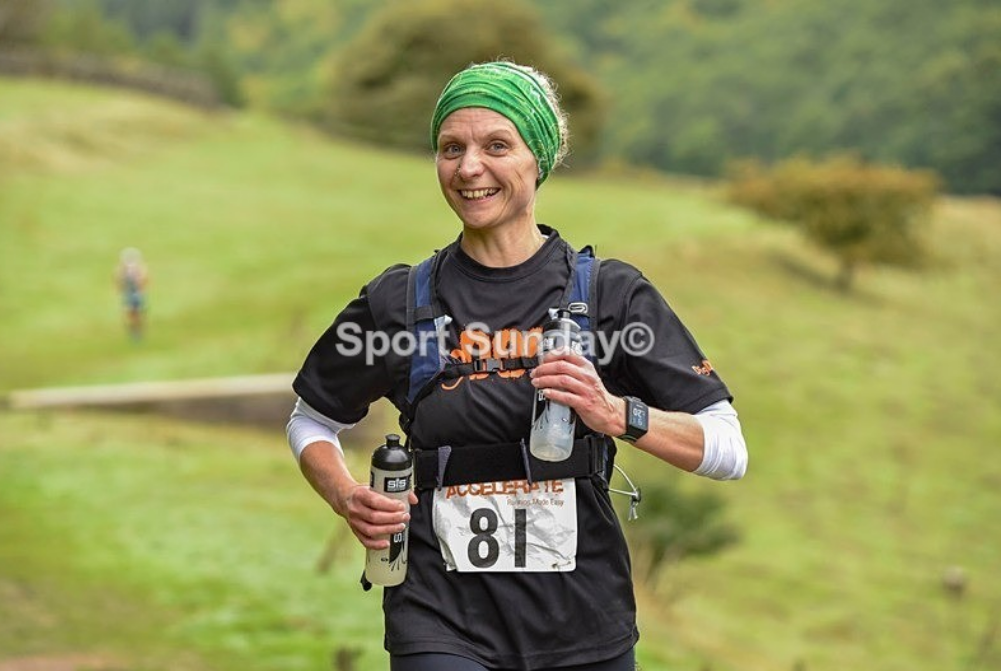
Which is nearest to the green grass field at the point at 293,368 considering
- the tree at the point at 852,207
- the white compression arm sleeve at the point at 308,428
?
the tree at the point at 852,207

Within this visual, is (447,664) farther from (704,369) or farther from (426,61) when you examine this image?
(426,61)

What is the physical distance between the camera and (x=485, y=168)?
10.5 ft

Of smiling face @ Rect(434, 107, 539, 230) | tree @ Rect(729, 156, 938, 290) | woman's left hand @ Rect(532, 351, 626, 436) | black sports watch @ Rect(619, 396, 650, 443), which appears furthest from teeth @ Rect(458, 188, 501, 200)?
tree @ Rect(729, 156, 938, 290)

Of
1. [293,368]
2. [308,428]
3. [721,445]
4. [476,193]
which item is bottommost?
[721,445]

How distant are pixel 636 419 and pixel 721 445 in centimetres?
24

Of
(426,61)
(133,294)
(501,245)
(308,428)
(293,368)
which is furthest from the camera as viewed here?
(426,61)

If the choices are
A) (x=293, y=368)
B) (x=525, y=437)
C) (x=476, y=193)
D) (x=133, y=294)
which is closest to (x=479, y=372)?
(x=525, y=437)

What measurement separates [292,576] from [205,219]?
957 inches

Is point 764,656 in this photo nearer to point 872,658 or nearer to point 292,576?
point 872,658

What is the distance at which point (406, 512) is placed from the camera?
10.2 ft

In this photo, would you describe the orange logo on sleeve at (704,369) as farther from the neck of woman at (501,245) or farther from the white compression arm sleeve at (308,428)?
the white compression arm sleeve at (308,428)

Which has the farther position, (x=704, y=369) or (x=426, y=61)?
(x=426, y=61)

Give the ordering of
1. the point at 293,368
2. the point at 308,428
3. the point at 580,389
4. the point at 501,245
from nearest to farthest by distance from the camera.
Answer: the point at 580,389
the point at 501,245
the point at 308,428
the point at 293,368

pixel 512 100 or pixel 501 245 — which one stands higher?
pixel 512 100
